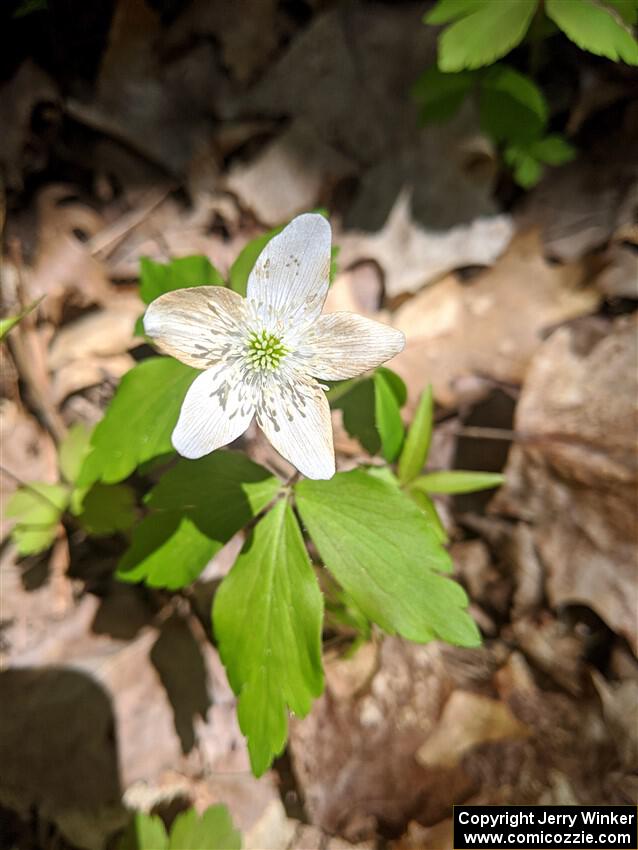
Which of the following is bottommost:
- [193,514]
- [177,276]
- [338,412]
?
[338,412]

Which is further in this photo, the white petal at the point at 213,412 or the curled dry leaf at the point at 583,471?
the curled dry leaf at the point at 583,471

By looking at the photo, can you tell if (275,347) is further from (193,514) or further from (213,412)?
(193,514)

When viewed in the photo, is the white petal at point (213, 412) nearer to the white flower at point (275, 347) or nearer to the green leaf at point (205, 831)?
the white flower at point (275, 347)

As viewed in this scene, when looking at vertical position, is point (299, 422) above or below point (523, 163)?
above

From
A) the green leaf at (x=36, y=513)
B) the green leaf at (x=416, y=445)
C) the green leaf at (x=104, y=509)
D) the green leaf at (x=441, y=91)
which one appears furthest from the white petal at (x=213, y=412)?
the green leaf at (x=441, y=91)

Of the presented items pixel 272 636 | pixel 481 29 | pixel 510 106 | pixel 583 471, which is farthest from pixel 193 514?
pixel 510 106

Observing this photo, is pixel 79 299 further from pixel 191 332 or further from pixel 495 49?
pixel 495 49
